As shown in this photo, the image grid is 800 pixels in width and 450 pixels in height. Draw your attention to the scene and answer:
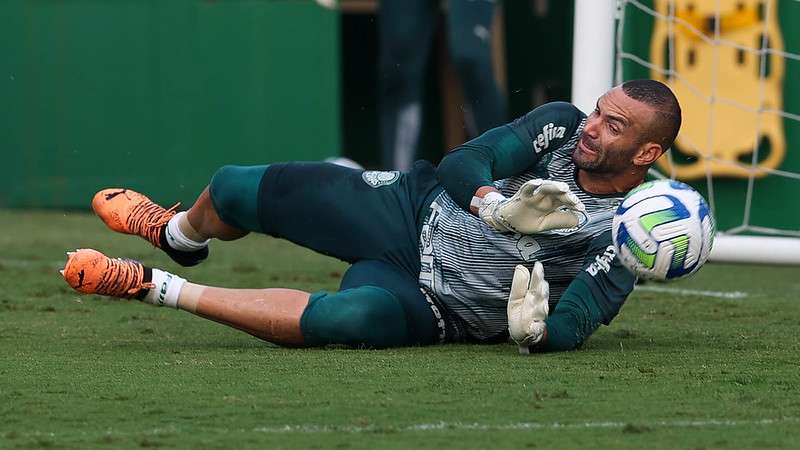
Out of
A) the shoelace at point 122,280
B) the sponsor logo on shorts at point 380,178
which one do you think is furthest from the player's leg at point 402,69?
the shoelace at point 122,280

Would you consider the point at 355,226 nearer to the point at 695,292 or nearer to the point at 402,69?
the point at 695,292

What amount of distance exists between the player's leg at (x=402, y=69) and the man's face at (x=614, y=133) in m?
4.53

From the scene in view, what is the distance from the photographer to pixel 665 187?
3.96 meters

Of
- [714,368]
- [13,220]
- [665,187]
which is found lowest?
[13,220]

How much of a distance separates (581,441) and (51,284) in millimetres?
3278

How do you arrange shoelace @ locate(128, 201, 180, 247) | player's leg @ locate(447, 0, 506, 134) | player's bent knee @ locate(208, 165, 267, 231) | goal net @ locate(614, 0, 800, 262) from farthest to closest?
player's leg @ locate(447, 0, 506, 134) < goal net @ locate(614, 0, 800, 262) < shoelace @ locate(128, 201, 180, 247) < player's bent knee @ locate(208, 165, 267, 231)

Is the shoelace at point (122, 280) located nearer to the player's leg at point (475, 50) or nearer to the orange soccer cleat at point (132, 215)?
the orange soccer cleat at point (132, 215)

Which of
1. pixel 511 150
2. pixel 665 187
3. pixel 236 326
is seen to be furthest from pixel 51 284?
pixel 665 187

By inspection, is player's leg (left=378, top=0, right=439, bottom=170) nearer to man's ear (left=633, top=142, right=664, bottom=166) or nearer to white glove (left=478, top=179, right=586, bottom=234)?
man's ear (left=633, top=142, right=664, bottom=166)

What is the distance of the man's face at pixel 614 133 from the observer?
410cm

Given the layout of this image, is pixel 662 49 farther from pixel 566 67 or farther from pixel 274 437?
pixel 274 437

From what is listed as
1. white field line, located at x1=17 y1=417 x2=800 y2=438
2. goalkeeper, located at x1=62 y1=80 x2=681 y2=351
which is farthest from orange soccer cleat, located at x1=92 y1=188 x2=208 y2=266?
white field line, located at x1=17 y1=417 x2=800 y2=438

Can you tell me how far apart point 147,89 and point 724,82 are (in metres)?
3.44

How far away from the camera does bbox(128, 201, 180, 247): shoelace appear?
15.6 feet
